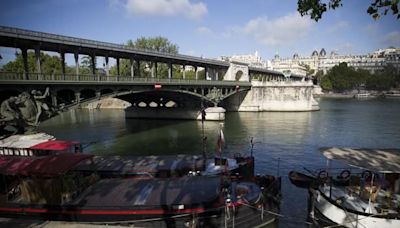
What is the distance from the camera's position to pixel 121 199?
14.5 metres

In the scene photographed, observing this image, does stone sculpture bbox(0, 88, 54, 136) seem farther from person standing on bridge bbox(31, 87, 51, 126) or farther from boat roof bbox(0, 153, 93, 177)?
boat roof bbox(0, 153, 93, 177)

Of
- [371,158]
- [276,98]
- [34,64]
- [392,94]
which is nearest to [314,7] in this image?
[371,158]

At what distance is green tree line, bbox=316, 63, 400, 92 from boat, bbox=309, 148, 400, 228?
152468 millimetres

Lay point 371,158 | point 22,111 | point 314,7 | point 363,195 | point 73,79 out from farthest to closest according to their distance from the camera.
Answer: point 73,79, point 22,111, point 371,158, point 363,195, point 314,7

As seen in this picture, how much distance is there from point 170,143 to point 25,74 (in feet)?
60.6

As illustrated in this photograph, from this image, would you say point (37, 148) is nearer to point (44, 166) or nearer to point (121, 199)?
point (44, 166)

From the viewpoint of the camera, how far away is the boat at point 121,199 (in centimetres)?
1392

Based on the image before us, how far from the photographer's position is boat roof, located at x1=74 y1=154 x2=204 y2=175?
19312 millimetres

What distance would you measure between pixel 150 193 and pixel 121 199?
1408 millimetres

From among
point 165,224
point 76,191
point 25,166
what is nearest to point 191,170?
point 165,224

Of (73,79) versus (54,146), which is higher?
(73,79)

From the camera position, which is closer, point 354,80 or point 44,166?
point 44,166

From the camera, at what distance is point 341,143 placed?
38.1 m

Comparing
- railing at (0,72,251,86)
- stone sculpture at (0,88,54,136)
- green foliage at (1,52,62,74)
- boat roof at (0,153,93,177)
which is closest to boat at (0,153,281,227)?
boat roof at (0,153,93,177)
